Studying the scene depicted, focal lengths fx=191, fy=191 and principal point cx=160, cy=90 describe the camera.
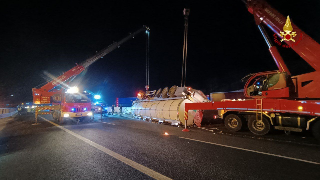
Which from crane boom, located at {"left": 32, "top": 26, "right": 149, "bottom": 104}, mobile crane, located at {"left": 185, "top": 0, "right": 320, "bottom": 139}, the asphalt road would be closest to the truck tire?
mobile crane, located at {"left": 185, "top": 0, "right": 320, "bottom": 139}

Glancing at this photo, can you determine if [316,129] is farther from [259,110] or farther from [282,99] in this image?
[259,110]

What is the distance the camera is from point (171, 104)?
13500 mm

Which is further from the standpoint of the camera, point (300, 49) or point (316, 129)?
point (300, 49)

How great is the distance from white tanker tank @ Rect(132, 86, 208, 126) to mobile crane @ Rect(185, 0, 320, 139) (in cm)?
238

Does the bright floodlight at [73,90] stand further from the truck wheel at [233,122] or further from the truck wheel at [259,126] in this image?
the truck wheel at [259,126]

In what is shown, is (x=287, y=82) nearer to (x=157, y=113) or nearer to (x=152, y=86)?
(x=157, y=113)

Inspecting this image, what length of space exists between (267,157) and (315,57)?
646 cm

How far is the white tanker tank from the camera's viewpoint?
41.6 feet

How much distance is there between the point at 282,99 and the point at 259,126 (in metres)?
1.62

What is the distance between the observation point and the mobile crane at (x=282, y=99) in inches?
309

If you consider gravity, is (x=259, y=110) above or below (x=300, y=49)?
below

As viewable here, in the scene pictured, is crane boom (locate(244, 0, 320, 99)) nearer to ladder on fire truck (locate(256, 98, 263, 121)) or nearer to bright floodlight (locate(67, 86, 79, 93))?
ladder on fire truck (locate(256, 98, 263, 121))

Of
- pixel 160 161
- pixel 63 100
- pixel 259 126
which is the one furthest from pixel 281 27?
pixel 63 100

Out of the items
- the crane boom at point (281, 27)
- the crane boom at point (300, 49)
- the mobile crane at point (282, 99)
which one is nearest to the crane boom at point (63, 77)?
the mobile crane at point (282, 99)
